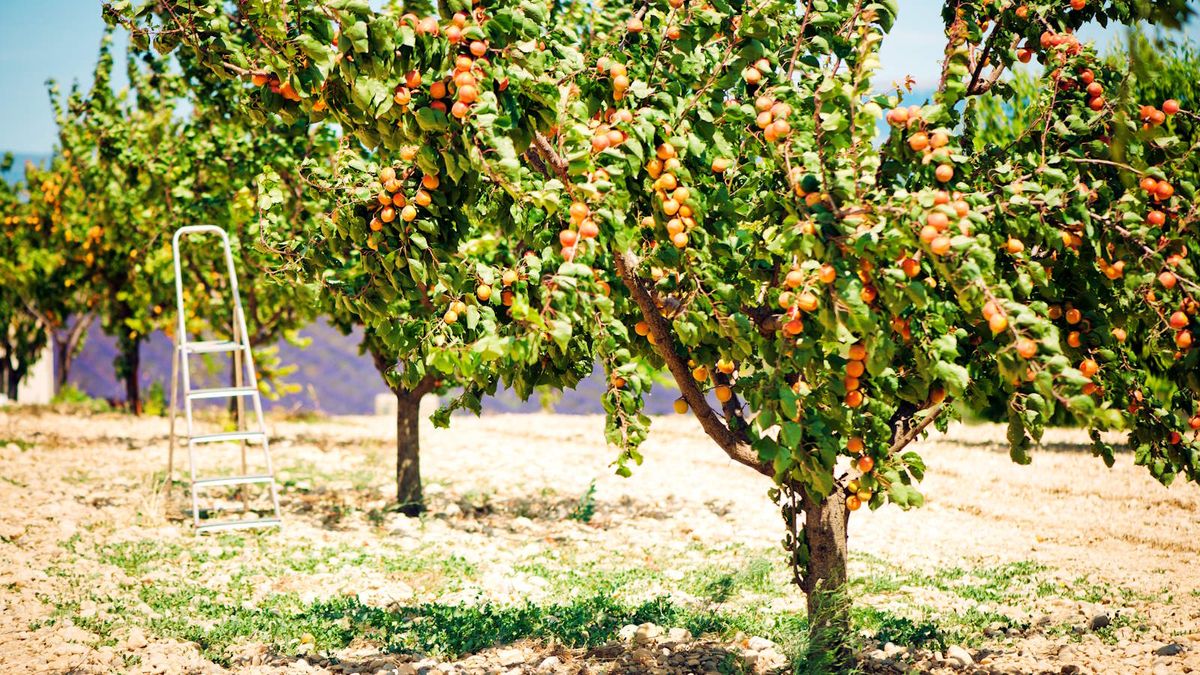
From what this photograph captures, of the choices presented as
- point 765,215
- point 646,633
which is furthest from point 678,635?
point 765,215

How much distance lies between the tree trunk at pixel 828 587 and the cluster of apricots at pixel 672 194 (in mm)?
1522

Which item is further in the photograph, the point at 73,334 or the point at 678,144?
the point at 73,334

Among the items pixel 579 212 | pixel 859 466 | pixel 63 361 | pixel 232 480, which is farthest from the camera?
pixel 63 361

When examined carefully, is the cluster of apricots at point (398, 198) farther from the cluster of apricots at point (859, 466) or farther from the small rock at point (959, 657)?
the small rock at point (959, 657)

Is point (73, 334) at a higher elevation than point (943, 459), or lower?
higher

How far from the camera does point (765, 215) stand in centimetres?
355

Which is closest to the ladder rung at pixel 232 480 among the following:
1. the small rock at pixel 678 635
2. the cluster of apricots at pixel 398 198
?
the small rock at pixel 678 635

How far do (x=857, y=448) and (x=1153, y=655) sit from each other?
7.08ft

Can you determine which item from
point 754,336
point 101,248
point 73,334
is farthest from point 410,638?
point 73,334

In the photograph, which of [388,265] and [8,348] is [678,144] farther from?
[8,348]

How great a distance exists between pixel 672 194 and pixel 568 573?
3493 mm

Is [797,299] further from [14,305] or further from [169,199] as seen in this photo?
[14,305]

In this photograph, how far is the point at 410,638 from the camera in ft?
15.1

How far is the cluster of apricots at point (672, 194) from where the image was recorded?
10.2 feet
